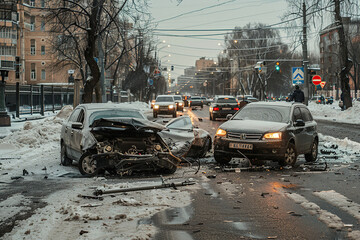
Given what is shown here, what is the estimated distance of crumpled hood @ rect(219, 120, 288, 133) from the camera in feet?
38.4

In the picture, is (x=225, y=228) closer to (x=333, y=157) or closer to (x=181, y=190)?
(x=181, y=190)

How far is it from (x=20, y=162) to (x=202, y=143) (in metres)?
4.78

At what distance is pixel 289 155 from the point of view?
11883 millimetres

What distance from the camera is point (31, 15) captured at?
79.7 metres

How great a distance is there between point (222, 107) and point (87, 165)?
83.6 ft

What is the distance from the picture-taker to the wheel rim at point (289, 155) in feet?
38.7

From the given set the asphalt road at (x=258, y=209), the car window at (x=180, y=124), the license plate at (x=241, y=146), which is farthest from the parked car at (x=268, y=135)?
the car window at (x=180, y=124)

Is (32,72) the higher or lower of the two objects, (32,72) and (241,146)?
the higher

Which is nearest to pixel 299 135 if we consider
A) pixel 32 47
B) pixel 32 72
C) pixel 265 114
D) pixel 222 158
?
pixel 265 114

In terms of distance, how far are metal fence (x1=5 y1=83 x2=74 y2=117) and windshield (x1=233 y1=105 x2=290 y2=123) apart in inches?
938

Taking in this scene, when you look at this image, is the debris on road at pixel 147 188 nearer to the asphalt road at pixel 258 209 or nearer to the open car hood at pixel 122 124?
the asphalt road at pixel 258 209

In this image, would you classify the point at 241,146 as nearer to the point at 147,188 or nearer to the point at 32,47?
the point at 147,188

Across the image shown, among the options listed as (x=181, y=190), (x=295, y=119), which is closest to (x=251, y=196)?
(x=181, y=190)

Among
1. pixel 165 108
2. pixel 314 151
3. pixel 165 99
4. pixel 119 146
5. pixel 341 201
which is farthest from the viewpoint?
pixel 165 99
